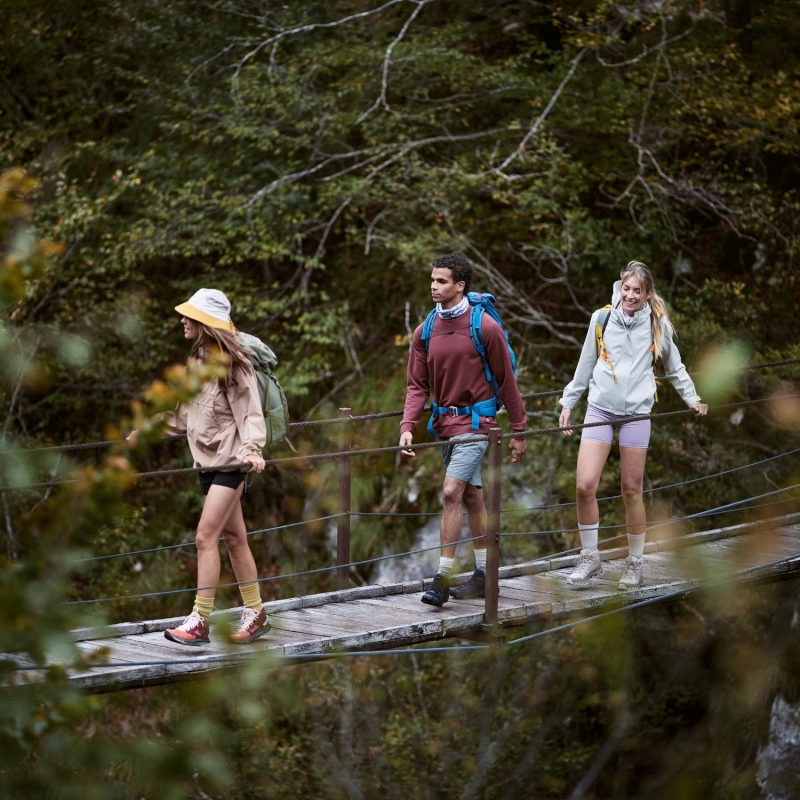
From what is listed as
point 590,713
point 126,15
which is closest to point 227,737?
point 590,713

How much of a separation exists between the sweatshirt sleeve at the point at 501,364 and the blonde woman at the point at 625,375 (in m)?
0.30

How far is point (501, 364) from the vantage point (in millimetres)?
4930

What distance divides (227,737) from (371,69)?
8965 millimetres

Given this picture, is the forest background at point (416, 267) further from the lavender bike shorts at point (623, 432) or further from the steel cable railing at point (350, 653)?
the lavender bike shorts at point (623, 432)

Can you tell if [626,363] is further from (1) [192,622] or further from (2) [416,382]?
(1) [192,622]

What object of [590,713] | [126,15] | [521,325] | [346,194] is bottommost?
[590,713]

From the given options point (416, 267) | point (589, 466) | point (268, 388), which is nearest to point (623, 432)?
point (589, 466)

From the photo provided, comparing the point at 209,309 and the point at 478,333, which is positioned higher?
the point at 209,309

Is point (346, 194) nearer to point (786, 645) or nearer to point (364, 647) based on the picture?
point (786, 645)

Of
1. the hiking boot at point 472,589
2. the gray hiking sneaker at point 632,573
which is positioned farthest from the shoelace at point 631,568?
the hiking boot at point 472,589

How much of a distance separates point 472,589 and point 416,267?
470cm

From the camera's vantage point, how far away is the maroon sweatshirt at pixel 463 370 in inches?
193

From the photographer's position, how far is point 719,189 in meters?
9.28

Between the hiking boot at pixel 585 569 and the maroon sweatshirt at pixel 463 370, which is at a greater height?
the maroon sweatshirt at pixel 463 370
